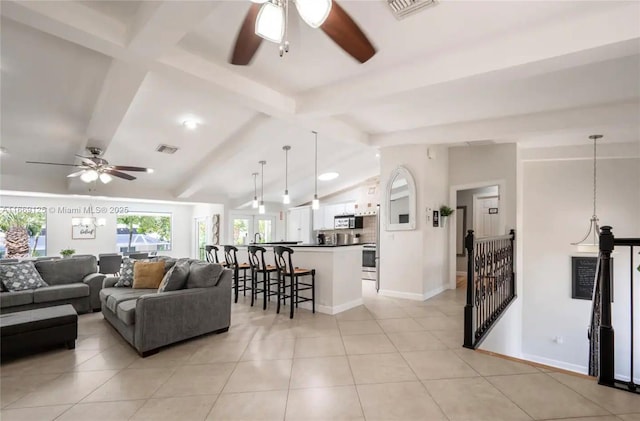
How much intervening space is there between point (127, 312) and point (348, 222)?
6.09 m

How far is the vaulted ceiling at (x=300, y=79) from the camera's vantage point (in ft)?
7.55

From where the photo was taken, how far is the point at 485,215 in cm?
740

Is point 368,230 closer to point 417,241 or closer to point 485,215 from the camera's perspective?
point 485,215

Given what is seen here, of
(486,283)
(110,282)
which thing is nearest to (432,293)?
(486,283)

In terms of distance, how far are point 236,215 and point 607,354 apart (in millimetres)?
8465

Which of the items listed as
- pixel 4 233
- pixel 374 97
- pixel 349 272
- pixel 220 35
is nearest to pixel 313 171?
pixel 349 272

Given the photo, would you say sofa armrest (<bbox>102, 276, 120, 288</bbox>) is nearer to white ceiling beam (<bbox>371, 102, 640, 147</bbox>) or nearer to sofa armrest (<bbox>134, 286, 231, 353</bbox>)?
sofa armrest (<bbox>134, 286, 231, 353</bbox>)

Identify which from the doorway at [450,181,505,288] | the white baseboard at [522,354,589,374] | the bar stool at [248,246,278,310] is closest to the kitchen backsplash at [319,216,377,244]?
the doorway at [450,181,505,288]

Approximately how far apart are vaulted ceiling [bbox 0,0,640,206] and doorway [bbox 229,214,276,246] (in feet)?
11.5

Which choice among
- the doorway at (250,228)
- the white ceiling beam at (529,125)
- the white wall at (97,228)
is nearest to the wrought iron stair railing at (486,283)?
the white ceiling beam at (529,125)

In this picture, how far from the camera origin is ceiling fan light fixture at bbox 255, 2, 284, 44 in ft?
5.28

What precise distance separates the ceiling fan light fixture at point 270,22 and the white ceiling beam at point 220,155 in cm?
288

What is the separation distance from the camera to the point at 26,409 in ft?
7.10

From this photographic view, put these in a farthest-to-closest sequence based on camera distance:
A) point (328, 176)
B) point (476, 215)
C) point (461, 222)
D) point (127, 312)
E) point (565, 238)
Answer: point (328, 176) → point (461, 222) → point (476, 215) → point (565, 238) → point (127, 312)
